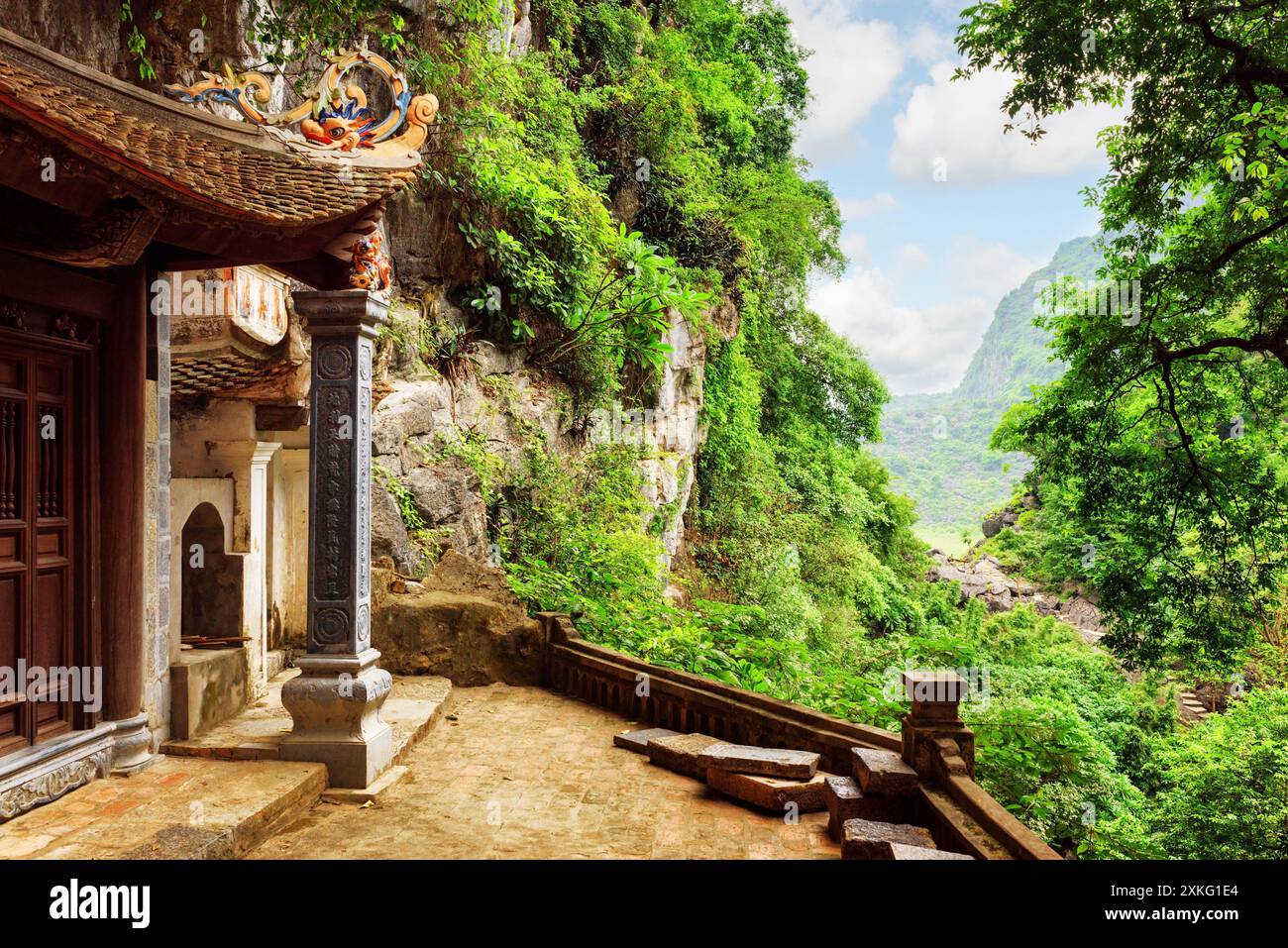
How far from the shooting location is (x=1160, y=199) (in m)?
10.3

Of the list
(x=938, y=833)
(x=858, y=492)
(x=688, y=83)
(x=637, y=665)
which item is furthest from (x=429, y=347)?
(x=858, y=492)

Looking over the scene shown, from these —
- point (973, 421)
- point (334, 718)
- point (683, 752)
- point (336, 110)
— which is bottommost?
point (683, 752)

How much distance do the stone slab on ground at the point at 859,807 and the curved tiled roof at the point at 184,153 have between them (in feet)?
15.1

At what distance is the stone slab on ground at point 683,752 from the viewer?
20.1 feet

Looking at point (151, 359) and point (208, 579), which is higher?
point (151, 359)

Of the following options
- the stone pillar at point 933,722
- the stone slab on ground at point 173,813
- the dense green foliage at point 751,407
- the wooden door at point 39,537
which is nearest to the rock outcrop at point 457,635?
the dense green foliage at point 751,407

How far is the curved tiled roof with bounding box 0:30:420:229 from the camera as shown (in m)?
3.94

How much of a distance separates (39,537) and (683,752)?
4355mm

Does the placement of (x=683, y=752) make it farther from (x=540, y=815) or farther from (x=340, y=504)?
(x=340, y=504)

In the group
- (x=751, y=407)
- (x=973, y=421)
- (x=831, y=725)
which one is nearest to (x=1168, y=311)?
(x=831, y=725)

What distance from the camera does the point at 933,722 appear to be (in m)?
4.90

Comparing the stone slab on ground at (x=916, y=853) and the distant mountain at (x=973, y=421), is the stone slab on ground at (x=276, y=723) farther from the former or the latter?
the distant mountain at (x=973, y=421)

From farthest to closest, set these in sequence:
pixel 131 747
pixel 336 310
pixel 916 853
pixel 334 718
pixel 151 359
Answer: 1. pixel 336 310
2. pixel 334 718
3. pixel 151 359
4. pixel 131 747
5. pixel 916 853

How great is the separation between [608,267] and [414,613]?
752cm
